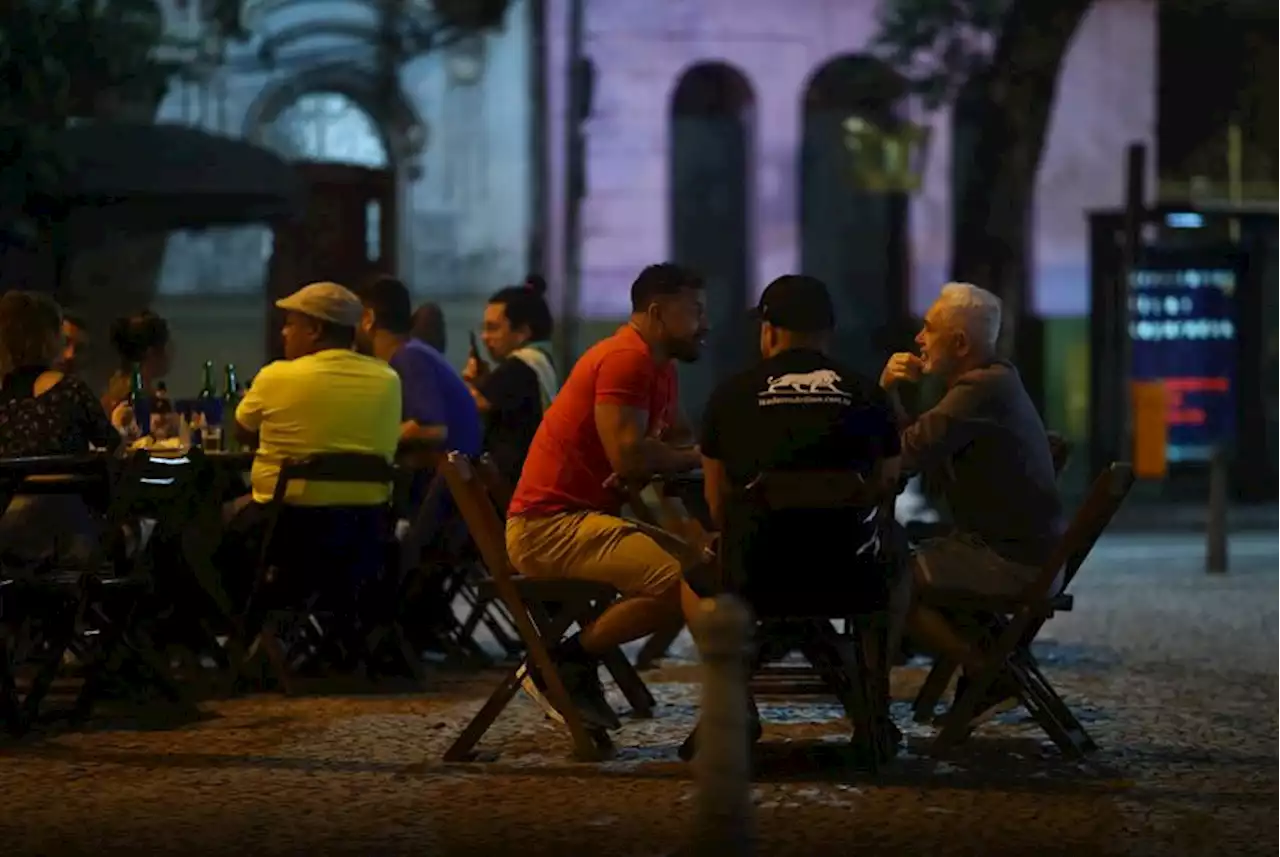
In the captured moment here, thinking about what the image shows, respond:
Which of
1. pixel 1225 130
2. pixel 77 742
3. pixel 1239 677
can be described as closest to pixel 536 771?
pixel 77 742

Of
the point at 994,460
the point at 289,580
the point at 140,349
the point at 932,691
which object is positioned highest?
the point at 140,349

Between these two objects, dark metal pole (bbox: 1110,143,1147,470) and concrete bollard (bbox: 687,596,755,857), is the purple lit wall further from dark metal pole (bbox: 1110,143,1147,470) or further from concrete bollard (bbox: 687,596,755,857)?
concrete bollard (bbox: 687,596,755,857)

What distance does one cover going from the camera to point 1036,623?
30.7ft

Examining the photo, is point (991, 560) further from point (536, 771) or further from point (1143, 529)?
point (1143, 529)

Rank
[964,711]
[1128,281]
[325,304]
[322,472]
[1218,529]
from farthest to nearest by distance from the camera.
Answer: [1128,281] < [1218,529] < [325,304] < [322,472] < [964,711]

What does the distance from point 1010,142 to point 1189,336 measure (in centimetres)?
257

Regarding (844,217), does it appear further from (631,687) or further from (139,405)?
(631,687)

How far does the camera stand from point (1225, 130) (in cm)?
2873

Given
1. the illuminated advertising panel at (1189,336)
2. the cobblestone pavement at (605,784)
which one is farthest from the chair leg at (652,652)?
the illuminated advertising panel at (1189,336)

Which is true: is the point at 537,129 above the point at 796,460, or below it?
above

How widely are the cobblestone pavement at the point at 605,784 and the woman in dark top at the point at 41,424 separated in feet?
2.35

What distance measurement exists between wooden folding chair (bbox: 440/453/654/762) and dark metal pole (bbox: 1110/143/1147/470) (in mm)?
14197

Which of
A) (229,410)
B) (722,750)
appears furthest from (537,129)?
(722,750)

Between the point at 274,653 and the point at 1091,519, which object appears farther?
the point at 274,653
